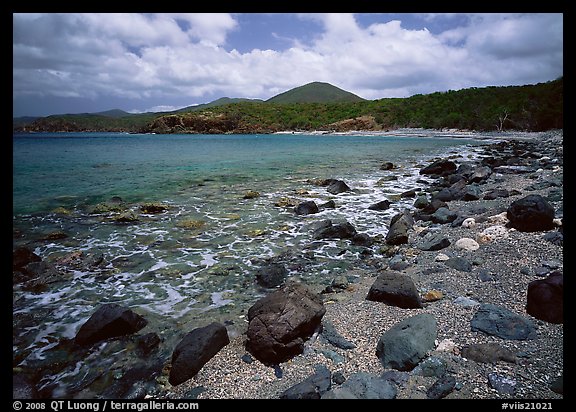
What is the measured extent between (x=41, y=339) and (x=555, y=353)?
7443 millimetres

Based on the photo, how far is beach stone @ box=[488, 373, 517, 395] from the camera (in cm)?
300

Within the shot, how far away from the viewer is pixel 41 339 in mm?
4902

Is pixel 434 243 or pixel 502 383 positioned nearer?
pixel 502 383

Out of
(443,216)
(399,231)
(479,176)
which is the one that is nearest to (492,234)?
(399,231)

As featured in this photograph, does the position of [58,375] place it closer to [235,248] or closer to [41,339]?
[41,339]

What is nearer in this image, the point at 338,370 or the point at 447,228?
the point at 338,370

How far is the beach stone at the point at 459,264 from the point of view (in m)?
5.95

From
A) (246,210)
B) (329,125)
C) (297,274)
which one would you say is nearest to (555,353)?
(297,274)

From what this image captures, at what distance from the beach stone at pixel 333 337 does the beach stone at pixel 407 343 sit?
433mm

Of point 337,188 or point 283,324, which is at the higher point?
point 337,188

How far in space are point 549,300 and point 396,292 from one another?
1.98 metres

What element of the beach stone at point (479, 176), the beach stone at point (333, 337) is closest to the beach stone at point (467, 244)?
the beach stone at point (333, 337)

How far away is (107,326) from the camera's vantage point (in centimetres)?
480

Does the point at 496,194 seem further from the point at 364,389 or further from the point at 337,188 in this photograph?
the point at 364,389
